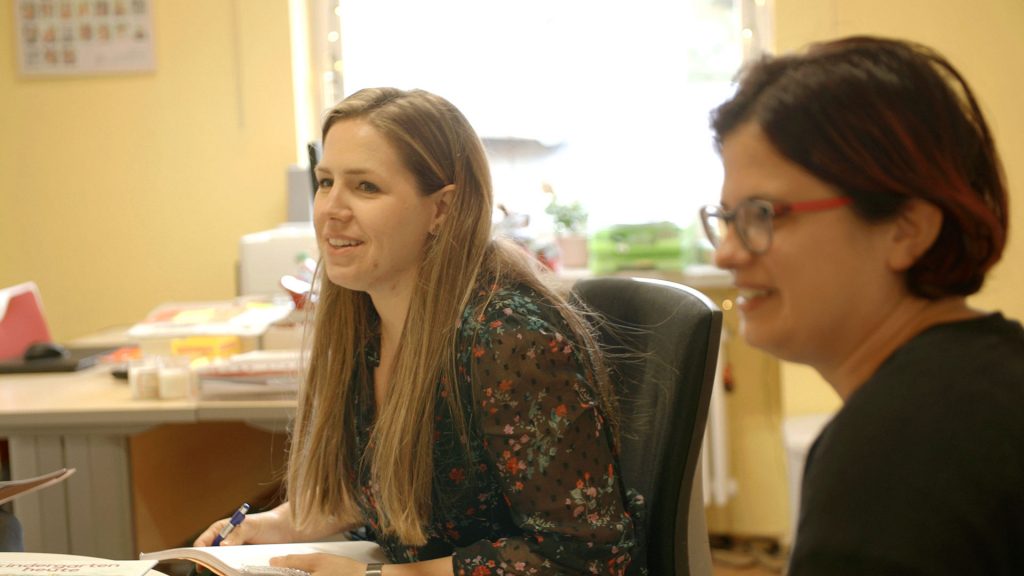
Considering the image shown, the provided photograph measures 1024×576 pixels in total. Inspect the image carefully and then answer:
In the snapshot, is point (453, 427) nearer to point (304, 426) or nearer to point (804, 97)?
point (304, 426)

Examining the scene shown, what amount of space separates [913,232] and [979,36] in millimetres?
2431

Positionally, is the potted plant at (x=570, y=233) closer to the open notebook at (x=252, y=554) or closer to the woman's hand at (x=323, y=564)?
the open notebook at (x=252, y=554)

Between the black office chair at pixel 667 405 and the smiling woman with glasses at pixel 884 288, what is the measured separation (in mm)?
402

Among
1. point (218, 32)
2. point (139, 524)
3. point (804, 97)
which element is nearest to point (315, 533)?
point (139, 524)

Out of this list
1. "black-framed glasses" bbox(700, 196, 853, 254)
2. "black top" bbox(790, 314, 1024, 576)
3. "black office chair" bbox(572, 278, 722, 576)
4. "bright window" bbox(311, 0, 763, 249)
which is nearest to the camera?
"black top" bbox(790, 314, 1024, 576)

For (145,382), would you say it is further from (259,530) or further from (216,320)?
(259,530)

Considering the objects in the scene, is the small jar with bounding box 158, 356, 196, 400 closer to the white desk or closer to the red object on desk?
the white desk

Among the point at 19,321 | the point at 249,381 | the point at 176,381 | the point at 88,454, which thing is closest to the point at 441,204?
the point at 249,381

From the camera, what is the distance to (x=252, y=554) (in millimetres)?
1334

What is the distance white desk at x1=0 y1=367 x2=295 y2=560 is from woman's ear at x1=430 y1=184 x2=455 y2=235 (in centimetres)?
73

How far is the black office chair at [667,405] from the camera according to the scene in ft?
3.99

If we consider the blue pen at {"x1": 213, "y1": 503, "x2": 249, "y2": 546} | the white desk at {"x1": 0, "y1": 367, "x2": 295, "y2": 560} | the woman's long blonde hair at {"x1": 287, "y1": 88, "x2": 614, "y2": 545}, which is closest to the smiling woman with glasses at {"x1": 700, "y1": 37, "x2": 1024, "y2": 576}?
the woman's long blonde hair at {"x1": 287, "y1": 88, "x2": 614, "y2": 545}

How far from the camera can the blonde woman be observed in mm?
1166

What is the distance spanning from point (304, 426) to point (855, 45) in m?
1.00
